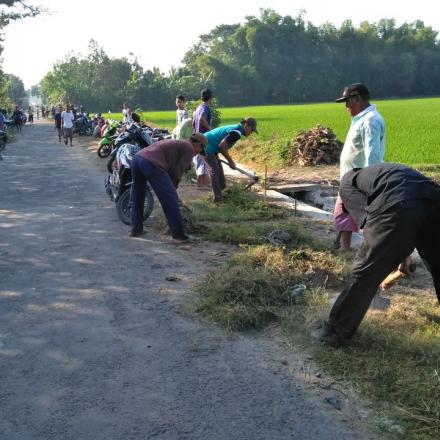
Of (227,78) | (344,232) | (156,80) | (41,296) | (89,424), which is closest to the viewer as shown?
(89,424)

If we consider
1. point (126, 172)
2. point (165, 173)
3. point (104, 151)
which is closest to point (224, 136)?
point (126, 172)

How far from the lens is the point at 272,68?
283 feet

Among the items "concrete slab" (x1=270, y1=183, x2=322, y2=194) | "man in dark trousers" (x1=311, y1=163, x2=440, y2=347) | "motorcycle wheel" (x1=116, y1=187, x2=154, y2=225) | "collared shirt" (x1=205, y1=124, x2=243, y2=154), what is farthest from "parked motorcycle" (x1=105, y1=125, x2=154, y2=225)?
"man in dark trousers" (x1=311, y1=163, x2=440, y2=347)

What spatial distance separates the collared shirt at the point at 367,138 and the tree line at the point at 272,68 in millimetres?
64344

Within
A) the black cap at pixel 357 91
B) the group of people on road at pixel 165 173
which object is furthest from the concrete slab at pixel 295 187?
the black cap at pixel 357 91

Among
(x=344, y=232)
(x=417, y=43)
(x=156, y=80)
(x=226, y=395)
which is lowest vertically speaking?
(x=226, y=395)

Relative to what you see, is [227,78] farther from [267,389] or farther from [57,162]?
[267,389]

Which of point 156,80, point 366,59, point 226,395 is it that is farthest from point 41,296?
point 366,59

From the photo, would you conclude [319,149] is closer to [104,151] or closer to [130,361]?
[104,151]

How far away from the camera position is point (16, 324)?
404 centimetres

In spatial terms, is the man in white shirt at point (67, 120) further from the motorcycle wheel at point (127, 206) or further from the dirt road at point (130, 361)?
the dirt road at point (130, 361)

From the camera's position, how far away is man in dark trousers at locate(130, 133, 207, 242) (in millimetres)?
6180

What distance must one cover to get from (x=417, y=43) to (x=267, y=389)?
3978 inches

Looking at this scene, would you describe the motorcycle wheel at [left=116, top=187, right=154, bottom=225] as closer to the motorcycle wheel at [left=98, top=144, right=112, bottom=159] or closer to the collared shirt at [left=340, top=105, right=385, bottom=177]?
the collared shirt at [left=340, top=105, right=385, bottom=177]
